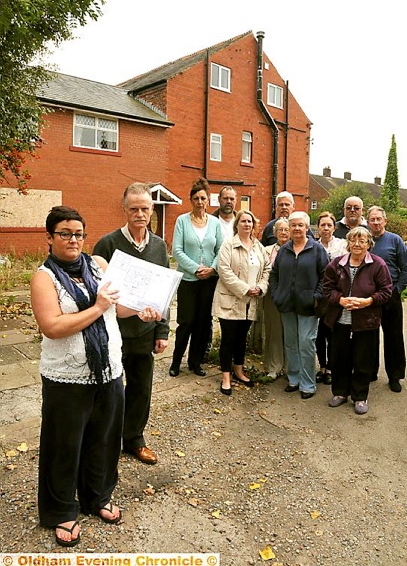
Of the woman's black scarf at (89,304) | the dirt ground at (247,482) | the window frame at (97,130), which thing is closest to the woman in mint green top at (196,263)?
the dirt ground at (247,482)

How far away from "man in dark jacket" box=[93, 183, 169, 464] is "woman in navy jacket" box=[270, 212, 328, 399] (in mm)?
1870

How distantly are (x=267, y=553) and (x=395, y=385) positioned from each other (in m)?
3.17

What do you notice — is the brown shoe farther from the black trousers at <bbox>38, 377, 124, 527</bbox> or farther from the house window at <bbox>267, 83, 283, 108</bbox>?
the house window at <bbox>267, 83, 283, 108</bbox>

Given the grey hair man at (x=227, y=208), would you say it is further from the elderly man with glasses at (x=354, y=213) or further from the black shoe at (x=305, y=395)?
the black shoe at (x=305, y=395)

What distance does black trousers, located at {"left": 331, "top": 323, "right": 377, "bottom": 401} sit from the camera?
15.0 ft

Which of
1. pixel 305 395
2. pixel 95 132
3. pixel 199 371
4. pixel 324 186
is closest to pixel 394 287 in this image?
pixel 305 395

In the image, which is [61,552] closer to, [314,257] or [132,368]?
[132,368]

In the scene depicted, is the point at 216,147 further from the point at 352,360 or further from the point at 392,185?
the point at 392,185

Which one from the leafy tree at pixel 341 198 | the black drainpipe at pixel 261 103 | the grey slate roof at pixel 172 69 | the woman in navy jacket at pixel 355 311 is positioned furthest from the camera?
the leafy tree at pixel 341 198

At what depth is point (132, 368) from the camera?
344 cm

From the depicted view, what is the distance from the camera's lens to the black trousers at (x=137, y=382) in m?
3.38

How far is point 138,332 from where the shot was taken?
131 inches

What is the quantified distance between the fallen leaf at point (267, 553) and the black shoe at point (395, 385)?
3.07m

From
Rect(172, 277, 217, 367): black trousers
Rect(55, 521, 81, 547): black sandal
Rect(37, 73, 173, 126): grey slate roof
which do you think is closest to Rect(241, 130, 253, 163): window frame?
Rect(37, 73, 173, 126): grey slate roof
